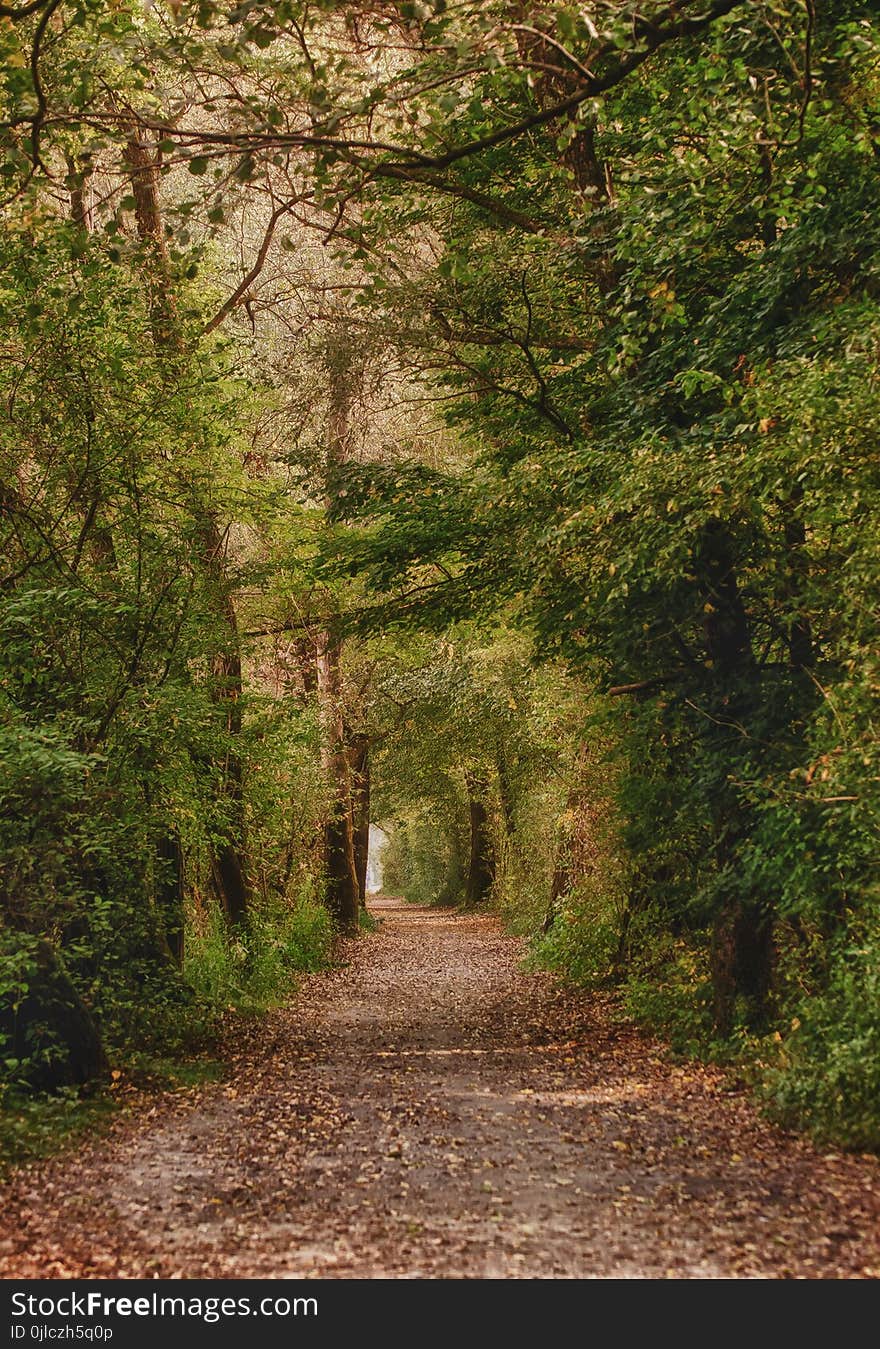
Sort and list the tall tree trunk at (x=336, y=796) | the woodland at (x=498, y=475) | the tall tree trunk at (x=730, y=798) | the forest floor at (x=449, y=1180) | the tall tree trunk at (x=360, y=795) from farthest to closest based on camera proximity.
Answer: the tall tree trunk at (x=360, y=795)
the tall tree trunk at (x=336, y=796)
the tall tree trunk at (x=730, y=798)
the woodland at (x=498, y=475)
the forest floor at (x=449, y=1180)

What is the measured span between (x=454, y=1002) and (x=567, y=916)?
200cm

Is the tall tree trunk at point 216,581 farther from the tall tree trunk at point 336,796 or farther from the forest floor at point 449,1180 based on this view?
the tall tree trunk at point 336,796

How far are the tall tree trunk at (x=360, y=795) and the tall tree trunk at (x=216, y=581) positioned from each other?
708 cm

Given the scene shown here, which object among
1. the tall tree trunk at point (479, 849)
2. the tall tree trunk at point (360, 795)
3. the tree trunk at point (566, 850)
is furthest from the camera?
the tall tree trunk at point (479, 849)

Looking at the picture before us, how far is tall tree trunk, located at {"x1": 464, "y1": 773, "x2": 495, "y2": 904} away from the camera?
1380 inches

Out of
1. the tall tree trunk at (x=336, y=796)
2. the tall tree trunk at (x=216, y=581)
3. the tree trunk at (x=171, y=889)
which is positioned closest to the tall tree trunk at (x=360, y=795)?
the tall tree trunk at (x=336, y=796)

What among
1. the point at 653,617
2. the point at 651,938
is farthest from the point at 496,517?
the point at 651,938

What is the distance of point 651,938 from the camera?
14180 mm

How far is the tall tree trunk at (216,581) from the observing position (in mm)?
11805

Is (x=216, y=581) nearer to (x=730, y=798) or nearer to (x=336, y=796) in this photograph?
(x=730, y=798)

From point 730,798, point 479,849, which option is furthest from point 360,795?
point 730,798

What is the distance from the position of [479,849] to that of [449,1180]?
106 feet

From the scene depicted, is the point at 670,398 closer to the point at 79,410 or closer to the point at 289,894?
the point at 79,410

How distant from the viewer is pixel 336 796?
22234 millimetres
